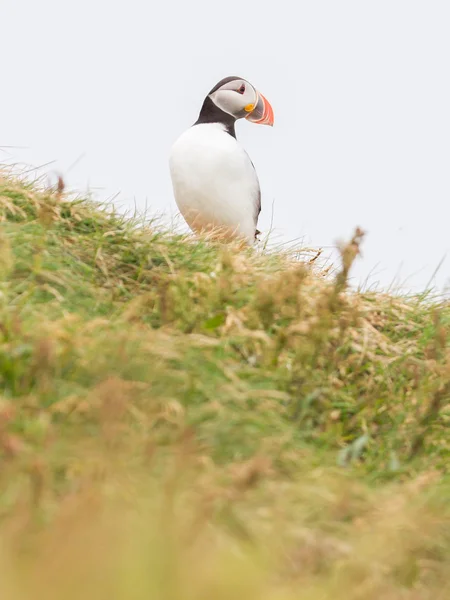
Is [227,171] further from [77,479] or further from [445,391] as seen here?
[77,479]

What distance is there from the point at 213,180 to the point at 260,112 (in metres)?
0.98

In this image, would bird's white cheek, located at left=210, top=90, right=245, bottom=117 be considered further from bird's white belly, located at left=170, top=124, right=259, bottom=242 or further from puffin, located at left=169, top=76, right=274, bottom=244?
bird's white belly, located at left=170, top=124, right=259, bottom=242

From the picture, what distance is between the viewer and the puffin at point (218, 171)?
23.0ft

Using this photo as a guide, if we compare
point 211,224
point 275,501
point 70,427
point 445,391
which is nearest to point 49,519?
point 70,427

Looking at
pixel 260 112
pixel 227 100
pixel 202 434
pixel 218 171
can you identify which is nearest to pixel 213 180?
pixel 218 171

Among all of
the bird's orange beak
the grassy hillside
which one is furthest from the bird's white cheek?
the grassy hillside


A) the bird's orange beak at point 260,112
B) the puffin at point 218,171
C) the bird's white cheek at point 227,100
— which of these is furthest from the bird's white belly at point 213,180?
the bird's orange beak at point 260,112

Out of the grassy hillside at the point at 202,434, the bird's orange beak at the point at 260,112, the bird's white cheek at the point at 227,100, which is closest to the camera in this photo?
the grassy hillside at the point at 202,434

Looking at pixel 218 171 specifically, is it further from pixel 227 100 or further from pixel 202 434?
pixel 202 434

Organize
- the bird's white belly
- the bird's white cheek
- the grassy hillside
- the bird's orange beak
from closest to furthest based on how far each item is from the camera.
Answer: the grassy hillside → the bird's white belly → the bird's white cheek → the bird's orange beak

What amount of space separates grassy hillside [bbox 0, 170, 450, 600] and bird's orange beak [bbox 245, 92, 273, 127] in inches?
107

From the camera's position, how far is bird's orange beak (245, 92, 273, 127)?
7.63m

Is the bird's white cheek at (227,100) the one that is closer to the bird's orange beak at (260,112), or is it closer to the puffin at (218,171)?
the puffin at (218,171)

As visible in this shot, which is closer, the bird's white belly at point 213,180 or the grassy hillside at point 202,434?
the grassy hillside at point 202,434
